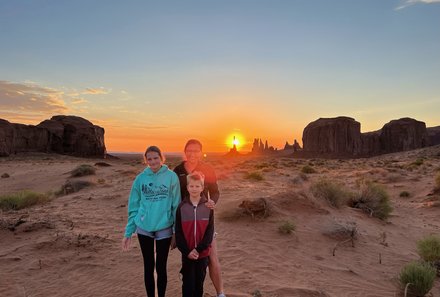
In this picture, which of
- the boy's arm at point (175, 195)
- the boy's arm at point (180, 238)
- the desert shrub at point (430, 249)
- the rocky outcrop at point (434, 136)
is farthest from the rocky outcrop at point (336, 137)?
the boy's arm at point (180, 238)

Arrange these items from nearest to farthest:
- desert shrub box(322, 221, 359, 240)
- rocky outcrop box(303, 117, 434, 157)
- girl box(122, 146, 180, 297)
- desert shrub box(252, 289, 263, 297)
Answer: girl box(122, 146, 180, 297)
desert shrub box(252, 289, 263, 297)
desert shrub box(322, 221, 359, 240)
rocky outcrop box(303, 117, 434, 157)

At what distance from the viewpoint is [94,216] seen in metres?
10.4

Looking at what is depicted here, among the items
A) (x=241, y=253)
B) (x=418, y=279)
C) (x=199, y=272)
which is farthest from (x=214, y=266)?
(x=418, y=279)

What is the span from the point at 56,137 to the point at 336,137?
7282cm

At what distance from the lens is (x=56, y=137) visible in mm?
67688

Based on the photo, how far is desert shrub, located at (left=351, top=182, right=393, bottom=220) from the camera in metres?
11.5

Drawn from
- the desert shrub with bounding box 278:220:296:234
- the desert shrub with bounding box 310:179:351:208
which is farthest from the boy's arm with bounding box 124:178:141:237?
the desert shrub with bounding box 310:179:351:208

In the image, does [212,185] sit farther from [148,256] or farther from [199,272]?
[148,256]

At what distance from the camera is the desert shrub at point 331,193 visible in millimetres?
11656

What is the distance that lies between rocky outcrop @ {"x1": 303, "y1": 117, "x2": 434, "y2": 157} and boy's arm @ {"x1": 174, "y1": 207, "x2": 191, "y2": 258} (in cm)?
9845

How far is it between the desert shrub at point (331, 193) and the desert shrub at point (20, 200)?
395 inches

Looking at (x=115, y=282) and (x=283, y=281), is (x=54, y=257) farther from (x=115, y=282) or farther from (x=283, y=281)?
(x=283, y=281)

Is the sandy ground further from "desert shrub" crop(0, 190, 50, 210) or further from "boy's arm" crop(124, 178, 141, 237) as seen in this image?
"boy's arm" crop(124, 178, 141, 237)

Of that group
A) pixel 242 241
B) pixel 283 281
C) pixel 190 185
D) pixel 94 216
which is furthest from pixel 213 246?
pixel 94 216
